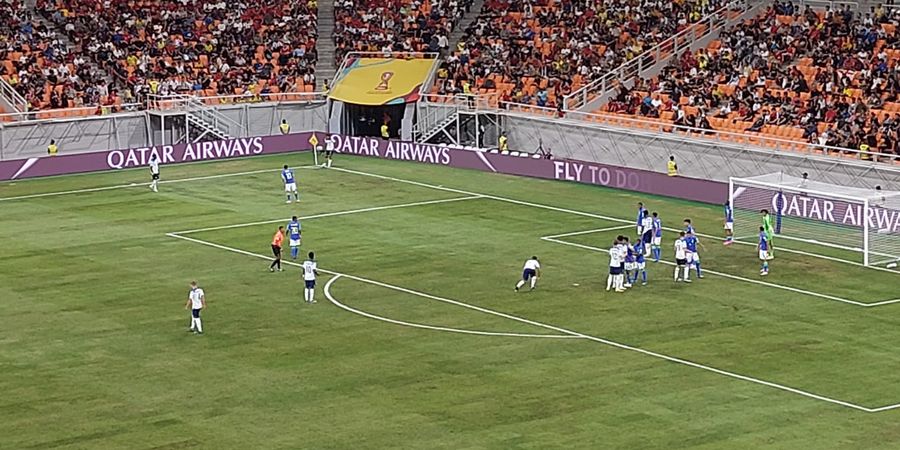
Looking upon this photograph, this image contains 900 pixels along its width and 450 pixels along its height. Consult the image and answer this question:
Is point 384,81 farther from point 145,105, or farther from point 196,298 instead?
point 196,298

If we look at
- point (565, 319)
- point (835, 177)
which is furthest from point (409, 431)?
point (835, 177)

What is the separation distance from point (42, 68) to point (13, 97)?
10.8ft

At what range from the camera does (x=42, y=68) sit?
72812 millimetres

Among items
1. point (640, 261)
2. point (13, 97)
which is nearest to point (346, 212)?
point (640, 261)

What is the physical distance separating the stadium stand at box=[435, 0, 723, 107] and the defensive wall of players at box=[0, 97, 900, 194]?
294 centimetres

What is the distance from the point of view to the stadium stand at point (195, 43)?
75.3 metres

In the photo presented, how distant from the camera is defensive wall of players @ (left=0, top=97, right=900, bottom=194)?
56594 mm

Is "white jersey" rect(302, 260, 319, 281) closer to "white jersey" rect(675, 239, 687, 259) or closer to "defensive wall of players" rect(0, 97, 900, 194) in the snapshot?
"white jersey" rect(675, 239, 687, 259)

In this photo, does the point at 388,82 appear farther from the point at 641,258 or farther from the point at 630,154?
the point at 641,258

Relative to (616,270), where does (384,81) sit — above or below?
above

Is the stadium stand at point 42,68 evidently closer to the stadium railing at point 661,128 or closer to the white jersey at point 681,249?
the stadium railing at point 661,128

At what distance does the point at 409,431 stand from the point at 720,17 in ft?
154

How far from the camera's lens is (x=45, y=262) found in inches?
1871

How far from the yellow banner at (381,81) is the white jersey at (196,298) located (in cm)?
3774
